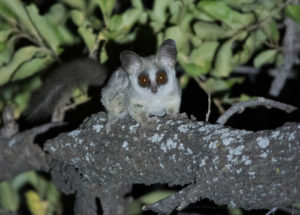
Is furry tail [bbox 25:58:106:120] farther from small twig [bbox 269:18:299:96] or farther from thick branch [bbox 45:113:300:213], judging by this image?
small twig [bbox 269:18:299:96]

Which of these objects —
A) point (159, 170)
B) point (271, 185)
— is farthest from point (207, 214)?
point (271, 185)

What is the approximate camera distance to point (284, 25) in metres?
3.86

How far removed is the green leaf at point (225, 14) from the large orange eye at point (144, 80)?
70cm

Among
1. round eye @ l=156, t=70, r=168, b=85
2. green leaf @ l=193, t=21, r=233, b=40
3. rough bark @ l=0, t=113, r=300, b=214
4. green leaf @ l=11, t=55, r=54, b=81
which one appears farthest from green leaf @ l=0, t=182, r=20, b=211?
green leaf @ l=193, t=21, r=233, b=40

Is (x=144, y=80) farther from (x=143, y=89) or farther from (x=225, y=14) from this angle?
(x=225, y=14)

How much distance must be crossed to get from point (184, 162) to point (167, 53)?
1.26 meters

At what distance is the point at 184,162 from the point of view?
2.11 meters

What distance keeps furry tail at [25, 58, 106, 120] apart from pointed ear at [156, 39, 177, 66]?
627 millimetres

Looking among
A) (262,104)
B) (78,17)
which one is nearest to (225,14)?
(262,104)

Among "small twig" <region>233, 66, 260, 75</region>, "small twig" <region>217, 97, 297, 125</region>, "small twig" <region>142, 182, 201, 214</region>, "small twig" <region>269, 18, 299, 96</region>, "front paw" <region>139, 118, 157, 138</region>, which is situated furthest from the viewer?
"small twig" <region>233, 66, 260, 75</region>

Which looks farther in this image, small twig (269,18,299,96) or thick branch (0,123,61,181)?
small twig (269,18,299,96)

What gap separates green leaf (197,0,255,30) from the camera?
298 centimetres

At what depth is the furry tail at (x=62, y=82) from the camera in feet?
11.2

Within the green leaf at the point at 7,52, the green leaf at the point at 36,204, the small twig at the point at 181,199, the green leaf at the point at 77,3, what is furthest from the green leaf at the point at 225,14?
the green leaf at the point at 36,204
